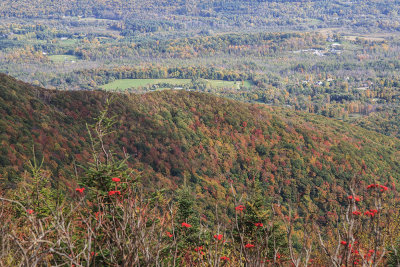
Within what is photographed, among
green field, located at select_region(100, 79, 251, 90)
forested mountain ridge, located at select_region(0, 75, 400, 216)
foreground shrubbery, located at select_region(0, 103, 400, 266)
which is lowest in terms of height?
green field, located at select_region(100, 79, 251, 90)

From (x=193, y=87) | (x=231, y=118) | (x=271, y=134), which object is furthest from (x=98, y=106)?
(x=193, y=87)

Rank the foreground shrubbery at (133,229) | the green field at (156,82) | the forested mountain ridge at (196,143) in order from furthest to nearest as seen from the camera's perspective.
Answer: the green field at (156,82) < the forested mountain ridge at (196,143) < the foreground shrubbery at (133,229)

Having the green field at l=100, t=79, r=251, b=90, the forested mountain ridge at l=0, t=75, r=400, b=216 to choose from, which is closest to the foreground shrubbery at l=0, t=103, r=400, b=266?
the forested mountain ridge at l=0, t=75, r=400, b=216

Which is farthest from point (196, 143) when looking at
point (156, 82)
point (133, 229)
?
point (156, 82)

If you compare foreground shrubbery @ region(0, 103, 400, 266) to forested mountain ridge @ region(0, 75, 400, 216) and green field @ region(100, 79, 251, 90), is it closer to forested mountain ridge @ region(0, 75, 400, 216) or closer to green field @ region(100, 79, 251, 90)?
forested mountain ridge @ region(0, 75, 400, 216)

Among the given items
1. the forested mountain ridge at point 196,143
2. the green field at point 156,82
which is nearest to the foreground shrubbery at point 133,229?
the forested mountain ridge at point 196,143

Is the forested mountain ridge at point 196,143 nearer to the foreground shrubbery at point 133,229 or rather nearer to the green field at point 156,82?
the foreground shrubbery at point 133,229

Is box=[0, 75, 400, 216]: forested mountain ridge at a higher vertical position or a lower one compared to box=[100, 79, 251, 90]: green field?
higher

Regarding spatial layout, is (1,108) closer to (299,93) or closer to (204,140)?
(204,140)
